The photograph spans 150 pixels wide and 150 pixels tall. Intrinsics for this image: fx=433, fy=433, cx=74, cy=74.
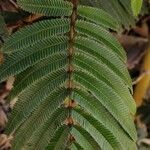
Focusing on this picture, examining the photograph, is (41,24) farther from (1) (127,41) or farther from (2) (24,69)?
(1) (127,41)

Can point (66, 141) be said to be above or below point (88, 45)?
below

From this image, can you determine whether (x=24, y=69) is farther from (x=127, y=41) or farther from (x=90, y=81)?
(x=127, y=41)

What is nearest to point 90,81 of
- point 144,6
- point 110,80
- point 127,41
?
point 110,80

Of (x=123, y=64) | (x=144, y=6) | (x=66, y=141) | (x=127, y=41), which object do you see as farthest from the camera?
(x=127, y=41)

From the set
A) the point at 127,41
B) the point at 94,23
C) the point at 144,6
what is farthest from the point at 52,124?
the point at 127,41

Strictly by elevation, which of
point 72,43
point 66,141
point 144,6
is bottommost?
point 66,141

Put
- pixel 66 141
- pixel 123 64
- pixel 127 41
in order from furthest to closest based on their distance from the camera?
pixel 127 41 < pixel 123 64 < pixel 66 141

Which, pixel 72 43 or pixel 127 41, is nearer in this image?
pixel 72 43

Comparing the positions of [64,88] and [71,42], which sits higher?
[71,42]
